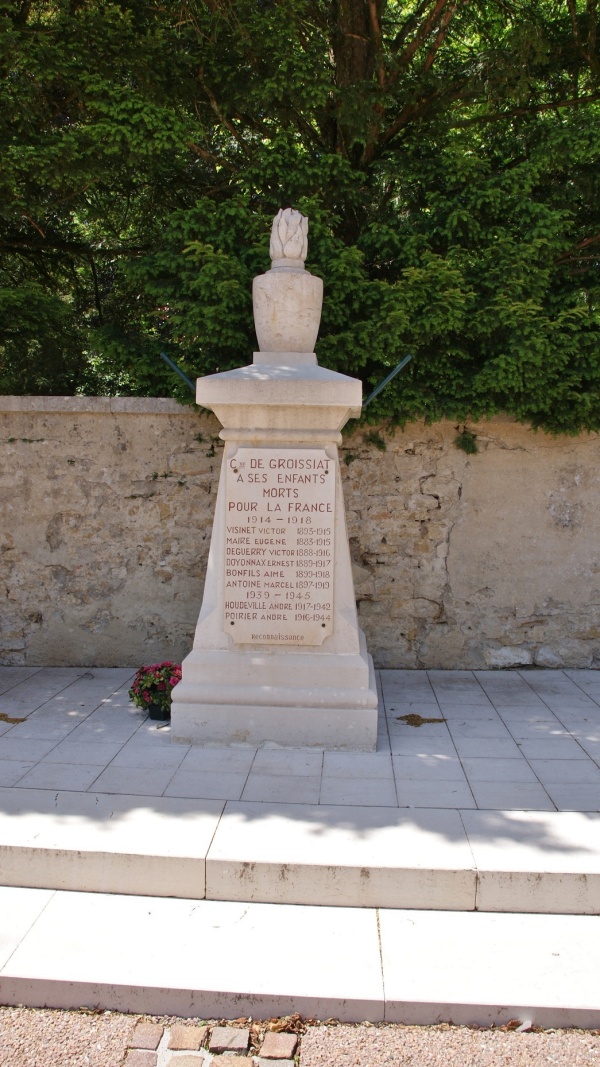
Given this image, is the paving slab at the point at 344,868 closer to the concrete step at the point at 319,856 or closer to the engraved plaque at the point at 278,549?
the concrete step at the point at 319,856

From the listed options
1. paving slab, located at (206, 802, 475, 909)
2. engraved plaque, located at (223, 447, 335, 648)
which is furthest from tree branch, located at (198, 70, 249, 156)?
paving slab, located at (206, 802, 475, 909)

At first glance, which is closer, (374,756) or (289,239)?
(374,756)

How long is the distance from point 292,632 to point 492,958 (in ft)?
7.00

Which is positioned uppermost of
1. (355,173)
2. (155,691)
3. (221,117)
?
(221,117)

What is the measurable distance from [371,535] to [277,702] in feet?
7.07

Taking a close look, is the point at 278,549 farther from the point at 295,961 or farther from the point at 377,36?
the point at 377,36

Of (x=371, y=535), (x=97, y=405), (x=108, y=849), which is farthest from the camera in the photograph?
(x=371, y=535)

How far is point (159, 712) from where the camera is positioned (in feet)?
16.5

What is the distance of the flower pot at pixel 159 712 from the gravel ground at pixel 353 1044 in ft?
7.68

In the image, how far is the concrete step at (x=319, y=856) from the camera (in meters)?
3.24

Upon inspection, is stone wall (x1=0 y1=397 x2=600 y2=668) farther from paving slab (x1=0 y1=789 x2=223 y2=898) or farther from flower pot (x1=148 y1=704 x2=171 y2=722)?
paving slab (x1=0 y1=789 x2=223 y2=898)

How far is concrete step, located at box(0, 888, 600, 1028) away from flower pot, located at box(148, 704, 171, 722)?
176 centimetres

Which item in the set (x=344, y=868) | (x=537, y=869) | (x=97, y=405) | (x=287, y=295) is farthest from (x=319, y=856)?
(x=97, y=405)

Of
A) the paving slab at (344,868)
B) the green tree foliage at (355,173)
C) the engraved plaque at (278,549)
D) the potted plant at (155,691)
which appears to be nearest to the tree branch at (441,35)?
the green tree foliage at (355,173)
